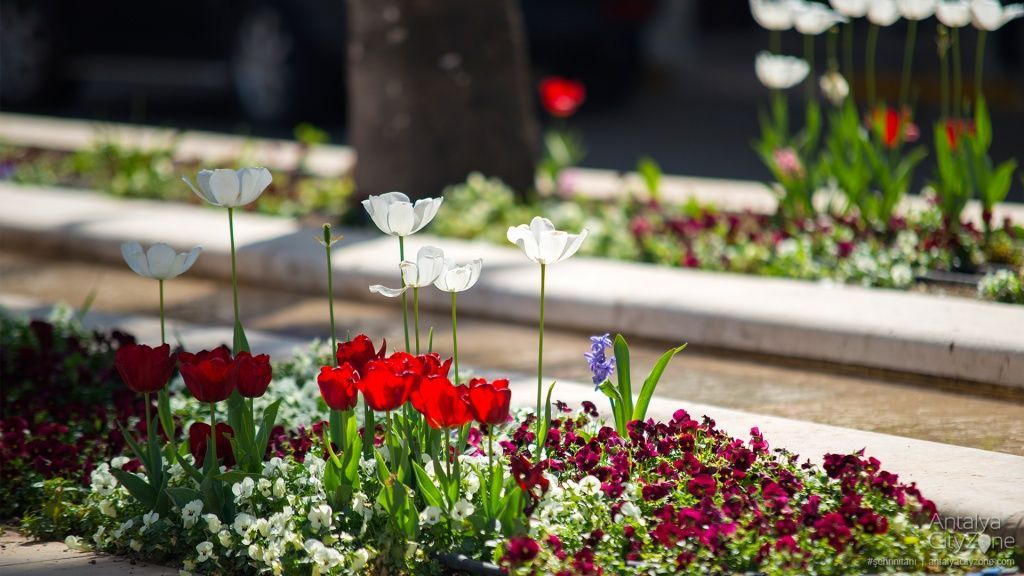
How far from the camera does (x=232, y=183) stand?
3297mm

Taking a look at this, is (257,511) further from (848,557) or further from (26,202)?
(26,202)

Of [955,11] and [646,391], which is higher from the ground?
[955,11]

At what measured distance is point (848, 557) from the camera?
3.04 meters

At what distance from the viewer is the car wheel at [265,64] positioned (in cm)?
1028

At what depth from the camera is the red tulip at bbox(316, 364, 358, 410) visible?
10.1 feet

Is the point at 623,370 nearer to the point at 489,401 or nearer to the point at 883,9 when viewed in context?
the point at 489,401

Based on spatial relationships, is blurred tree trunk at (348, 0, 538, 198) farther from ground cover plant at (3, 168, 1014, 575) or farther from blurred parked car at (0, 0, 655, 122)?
ground cover plant at (3, 168, 1014, 575)

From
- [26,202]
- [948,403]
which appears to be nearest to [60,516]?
[948,403]

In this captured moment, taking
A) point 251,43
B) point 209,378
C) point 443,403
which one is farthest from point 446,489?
point 251,43

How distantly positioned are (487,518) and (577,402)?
3.31 feet

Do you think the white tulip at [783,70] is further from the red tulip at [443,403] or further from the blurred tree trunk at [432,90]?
the red tulip at [443,403]

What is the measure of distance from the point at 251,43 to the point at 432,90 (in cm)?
368

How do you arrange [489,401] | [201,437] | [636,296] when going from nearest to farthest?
[489,401] < [201,437] < [636,296]

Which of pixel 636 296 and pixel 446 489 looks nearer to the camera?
pixel 446 489
